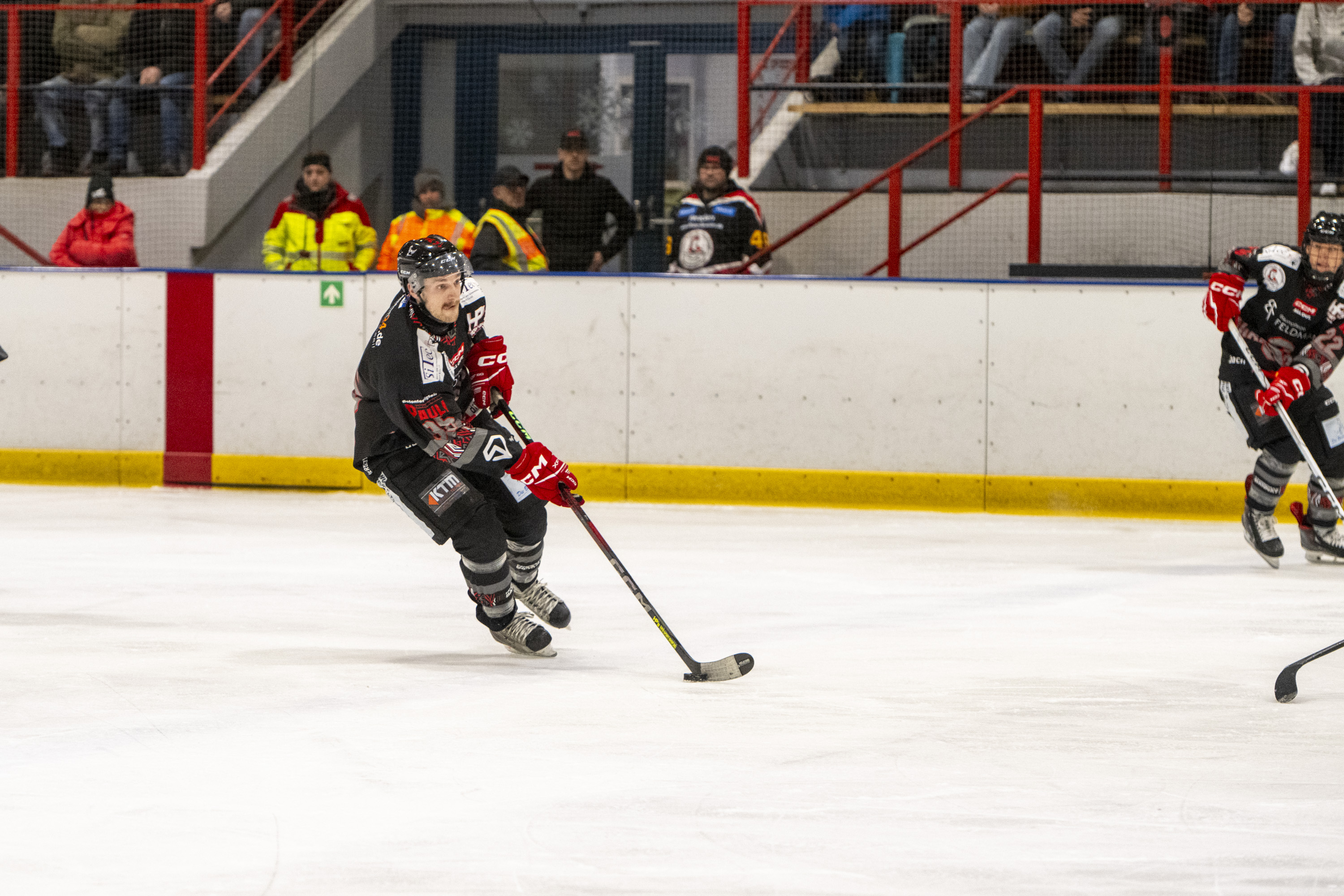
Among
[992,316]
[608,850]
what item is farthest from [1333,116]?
[608,850]

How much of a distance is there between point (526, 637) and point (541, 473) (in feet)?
1.78

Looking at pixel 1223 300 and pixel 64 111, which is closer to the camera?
pixel 1223 300

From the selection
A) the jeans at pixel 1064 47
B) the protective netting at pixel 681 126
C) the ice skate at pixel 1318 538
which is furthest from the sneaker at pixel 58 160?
the ice skate at pixel 1318 538

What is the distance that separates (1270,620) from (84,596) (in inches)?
148

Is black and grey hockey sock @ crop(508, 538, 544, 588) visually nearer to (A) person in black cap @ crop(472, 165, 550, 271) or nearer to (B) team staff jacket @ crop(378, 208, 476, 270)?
(A) person in black cap @ crop(472, 165, 550, 271)

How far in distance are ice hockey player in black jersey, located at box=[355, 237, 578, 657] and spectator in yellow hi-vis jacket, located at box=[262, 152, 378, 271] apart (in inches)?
185

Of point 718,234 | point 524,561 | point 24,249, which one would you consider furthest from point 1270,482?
point 24,249

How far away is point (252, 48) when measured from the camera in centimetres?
1159

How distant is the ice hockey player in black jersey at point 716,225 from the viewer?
8867mm

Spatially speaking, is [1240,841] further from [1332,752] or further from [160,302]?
[160,302]

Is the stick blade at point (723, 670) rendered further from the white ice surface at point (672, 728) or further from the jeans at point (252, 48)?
the jeans at point (252, 48)

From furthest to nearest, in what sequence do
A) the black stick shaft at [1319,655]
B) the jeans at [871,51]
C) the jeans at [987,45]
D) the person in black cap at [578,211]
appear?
1. the jeans at [871,51]
2. the jeans at [987,45]
3. the person in black cap at [578,211]
4. the black stick shaft at [1319,655]

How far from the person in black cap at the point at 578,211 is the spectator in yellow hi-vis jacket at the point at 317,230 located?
983 mm

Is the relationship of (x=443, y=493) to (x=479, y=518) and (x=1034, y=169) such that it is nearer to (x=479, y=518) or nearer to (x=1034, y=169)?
(x=479, y=518)
